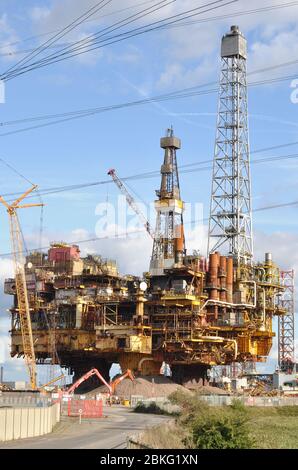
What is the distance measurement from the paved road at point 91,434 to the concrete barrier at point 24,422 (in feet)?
2.23

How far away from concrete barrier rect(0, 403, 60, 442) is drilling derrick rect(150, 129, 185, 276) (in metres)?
71.0

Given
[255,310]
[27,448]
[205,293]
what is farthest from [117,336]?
[27,448]

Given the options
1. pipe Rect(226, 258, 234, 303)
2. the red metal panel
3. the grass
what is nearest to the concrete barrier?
the grass

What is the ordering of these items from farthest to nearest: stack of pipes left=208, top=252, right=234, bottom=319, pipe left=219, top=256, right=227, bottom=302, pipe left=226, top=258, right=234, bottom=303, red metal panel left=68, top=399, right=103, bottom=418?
1. pipe left=226, top=258, right=234, bottom=303
2. pipe left=219, top=256, right=227, bottom=302
3. stack of pipes left=208, top=252, right=234, bottom=319
4. red metal panel left=68, top=399, right=103, bottom=418

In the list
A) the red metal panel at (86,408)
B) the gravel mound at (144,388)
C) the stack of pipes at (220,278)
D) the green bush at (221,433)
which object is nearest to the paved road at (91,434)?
the red metal panel at (86,408)

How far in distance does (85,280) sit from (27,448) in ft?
287

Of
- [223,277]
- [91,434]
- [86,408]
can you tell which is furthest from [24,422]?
[223,277]

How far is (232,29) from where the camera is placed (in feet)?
476

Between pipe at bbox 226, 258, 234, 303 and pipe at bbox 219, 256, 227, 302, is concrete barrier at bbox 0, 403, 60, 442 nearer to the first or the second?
pipe at bbox 219, 256, 227, 302

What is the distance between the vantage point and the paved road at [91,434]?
49.1 m

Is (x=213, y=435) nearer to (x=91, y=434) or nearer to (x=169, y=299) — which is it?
(x=91, y=434)

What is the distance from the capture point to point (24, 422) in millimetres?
52781

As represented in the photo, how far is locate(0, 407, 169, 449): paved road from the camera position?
1933 inches
